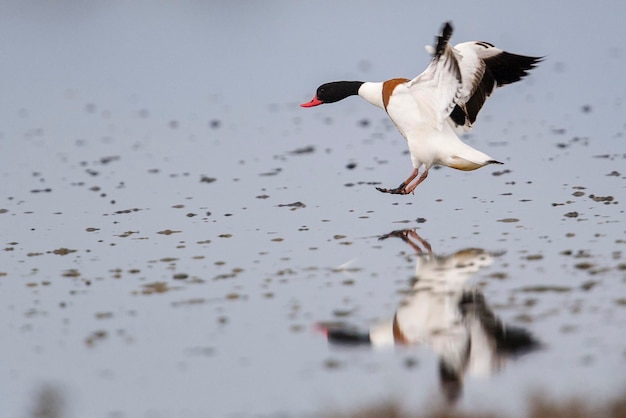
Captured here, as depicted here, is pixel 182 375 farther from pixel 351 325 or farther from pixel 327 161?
pixel 327 161

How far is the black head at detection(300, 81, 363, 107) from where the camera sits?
468 inches

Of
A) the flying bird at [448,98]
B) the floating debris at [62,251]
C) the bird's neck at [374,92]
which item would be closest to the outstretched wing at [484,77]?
the flying bird at [448,98]

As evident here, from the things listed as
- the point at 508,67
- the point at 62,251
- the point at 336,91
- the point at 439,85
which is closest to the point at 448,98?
the point at 439,85

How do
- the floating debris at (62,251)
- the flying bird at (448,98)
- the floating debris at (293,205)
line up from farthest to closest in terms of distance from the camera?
the floating debris at (293,205) → the floating debris at (62,251) → the flying bird at (448,98)

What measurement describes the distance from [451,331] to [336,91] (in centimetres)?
506

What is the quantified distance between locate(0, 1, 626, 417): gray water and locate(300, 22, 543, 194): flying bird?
607mm

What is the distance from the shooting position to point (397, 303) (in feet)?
26.6

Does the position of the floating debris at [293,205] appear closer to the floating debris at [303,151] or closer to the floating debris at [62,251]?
the floating debris at [62,251]

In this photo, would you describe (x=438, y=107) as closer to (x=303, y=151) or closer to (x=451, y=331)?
(x=451, y=331)

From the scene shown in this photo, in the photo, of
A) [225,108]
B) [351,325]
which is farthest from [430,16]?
[351,325]

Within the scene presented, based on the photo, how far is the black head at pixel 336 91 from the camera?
11.9 meters

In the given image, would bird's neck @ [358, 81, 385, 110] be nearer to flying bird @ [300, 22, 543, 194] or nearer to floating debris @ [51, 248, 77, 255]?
flying bird @ [300, 22, 543, 194]

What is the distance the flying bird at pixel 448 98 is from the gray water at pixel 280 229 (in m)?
0.61

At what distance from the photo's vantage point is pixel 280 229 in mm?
10672
